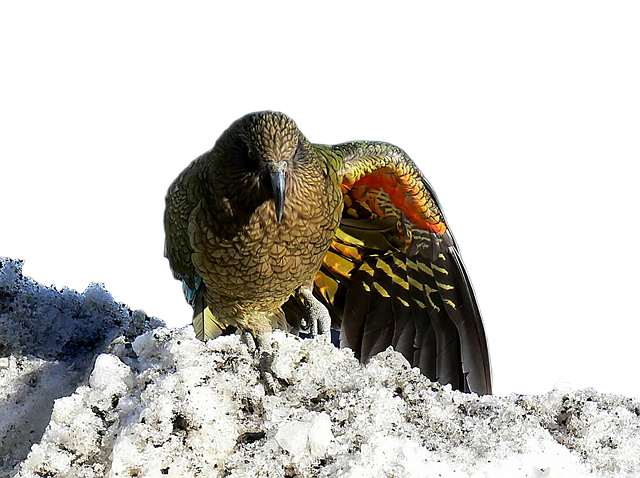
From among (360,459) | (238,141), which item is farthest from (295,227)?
(360,459)

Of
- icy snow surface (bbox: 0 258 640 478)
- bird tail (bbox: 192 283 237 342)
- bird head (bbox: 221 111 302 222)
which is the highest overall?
bird head (bbox: 221 111 302 222)

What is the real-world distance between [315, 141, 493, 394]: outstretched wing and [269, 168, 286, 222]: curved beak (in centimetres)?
56

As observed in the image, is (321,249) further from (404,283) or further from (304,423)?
(304,423)

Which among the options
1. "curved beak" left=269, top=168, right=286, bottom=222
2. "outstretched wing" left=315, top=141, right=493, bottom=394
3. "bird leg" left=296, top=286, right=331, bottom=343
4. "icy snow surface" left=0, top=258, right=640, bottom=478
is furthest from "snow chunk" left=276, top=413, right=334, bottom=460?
"outstretched wing" left=315, top=141, right=493, bottom=394

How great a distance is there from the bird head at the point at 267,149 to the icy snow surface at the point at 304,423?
0.56m

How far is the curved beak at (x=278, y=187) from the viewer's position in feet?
6.28

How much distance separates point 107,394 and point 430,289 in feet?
5.90

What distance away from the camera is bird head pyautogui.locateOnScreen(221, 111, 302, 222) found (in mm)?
1938

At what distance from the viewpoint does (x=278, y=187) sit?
1.92m

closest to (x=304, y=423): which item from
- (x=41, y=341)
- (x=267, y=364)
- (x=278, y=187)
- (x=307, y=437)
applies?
(x=307, y=437)

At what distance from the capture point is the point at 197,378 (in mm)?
1373

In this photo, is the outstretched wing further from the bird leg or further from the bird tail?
the bird tail

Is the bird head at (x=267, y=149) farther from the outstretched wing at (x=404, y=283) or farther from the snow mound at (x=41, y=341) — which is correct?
the snow mound at (x=41, y=341)

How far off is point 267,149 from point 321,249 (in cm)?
55
